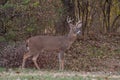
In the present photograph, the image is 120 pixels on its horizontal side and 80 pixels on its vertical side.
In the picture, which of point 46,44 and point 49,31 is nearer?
point 46,44

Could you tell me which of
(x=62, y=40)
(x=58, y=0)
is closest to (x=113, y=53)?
(x=58, y=0)

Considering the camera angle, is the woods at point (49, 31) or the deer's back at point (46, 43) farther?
the woods at point (49, 31)

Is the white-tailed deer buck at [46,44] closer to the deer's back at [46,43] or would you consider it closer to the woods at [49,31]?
the deer's back at [46,43]

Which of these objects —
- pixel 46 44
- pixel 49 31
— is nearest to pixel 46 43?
pixel 46 44

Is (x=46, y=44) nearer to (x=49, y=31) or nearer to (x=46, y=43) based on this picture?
(x=46, y=43)

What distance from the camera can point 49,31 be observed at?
22.3 meters

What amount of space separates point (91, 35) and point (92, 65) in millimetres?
5806

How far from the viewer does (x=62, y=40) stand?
1819 centimetres

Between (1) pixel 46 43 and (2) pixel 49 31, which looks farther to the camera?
(2) pixel 49 31

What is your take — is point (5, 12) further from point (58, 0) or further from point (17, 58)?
point (58, 0)

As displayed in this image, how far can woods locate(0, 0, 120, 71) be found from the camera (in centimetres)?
1848

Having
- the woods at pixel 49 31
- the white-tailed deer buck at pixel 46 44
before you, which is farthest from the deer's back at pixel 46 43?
the woods at pixel 49 31

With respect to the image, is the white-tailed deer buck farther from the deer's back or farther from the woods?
the woods

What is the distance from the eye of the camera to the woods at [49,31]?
18.5m
